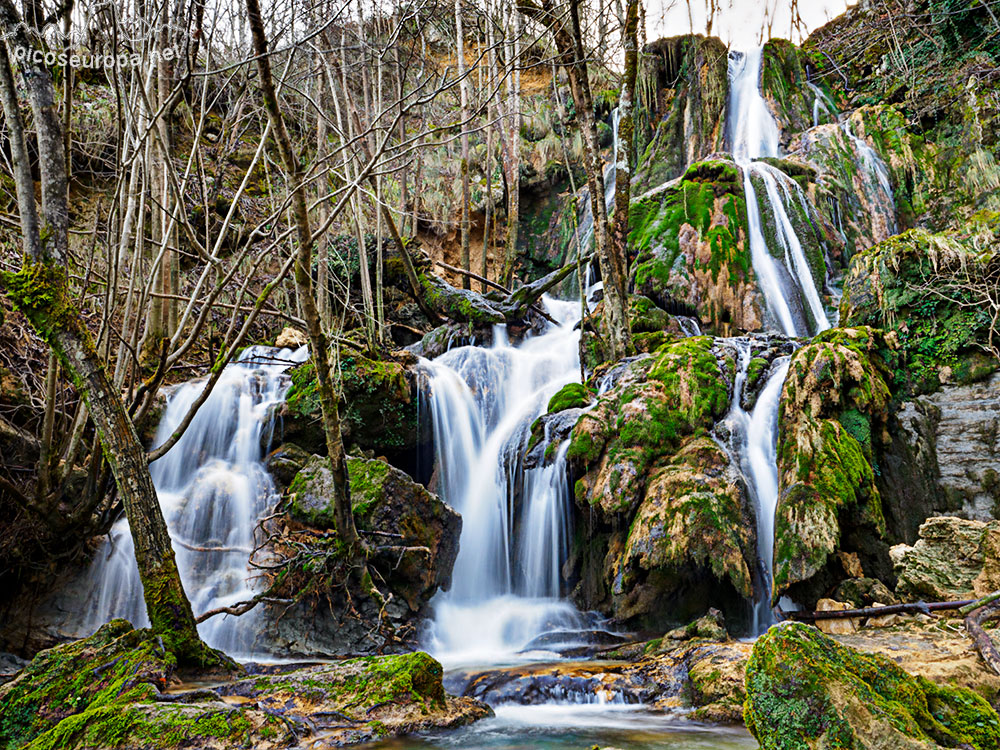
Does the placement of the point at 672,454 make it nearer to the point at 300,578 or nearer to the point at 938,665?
the point at 938,665

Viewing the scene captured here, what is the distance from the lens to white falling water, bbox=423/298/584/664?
Answer: 23.4ft

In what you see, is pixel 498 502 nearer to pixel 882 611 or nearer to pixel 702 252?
pixel 882 611

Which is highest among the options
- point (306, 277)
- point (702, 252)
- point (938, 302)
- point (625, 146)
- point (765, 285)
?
point (625, 146)

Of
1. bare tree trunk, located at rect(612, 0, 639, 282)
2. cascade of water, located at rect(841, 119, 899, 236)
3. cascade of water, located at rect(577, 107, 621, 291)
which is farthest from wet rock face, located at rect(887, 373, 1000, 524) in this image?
cascade of water, located at rect(577, 107, 621, 291)

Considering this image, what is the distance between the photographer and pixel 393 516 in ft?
22.7

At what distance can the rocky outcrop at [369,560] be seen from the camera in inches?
243

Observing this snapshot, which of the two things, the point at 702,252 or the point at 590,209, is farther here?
the point at 590,209

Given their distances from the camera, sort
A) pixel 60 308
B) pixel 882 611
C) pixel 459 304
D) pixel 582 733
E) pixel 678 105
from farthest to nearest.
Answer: pixel 678 105
pixel 459 304
pixel 882 611
pixel 582 733
pixel 60 308

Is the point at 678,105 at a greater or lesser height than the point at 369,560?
greater

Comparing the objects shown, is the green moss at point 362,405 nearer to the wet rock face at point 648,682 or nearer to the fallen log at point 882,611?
the wet rock face at point 648,682

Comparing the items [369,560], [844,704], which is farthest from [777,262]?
[844,704]

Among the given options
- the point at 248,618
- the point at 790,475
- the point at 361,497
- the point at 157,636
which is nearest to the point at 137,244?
the point at 157,636

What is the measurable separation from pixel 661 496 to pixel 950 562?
2474 millimetres

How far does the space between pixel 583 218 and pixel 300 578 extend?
44.1 feet
